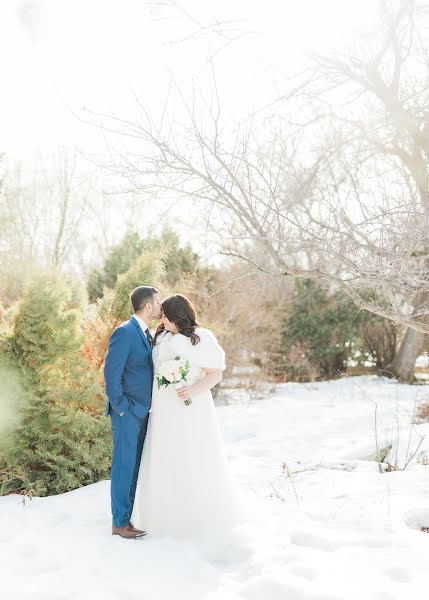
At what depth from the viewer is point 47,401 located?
6.08 m

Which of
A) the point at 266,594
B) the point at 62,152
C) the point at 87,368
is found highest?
the point at 62,152

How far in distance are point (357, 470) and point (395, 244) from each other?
3165mm

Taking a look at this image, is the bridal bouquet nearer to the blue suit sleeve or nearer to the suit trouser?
the blue suit sleeve

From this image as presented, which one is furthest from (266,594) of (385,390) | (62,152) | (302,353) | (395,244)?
(62,152)

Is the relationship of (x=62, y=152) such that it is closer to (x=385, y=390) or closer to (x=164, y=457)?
(x=385, y=390)

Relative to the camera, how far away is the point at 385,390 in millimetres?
13742

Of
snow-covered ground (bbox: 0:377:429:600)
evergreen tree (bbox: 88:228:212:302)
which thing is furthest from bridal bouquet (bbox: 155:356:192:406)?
evergreen tree (bbox: 88:228:212:302)

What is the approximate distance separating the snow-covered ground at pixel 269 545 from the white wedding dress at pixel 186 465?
0.63 feet

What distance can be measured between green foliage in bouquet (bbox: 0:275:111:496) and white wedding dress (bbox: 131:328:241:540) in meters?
1.54

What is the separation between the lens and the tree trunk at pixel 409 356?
1535 cm

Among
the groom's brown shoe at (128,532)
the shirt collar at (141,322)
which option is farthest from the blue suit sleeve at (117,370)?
the groom's brown shoe at (128,532)

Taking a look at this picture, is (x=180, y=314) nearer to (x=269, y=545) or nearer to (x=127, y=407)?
(x=127, y=407)

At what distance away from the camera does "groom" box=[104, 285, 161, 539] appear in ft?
14.8

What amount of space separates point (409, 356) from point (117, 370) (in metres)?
12.5
